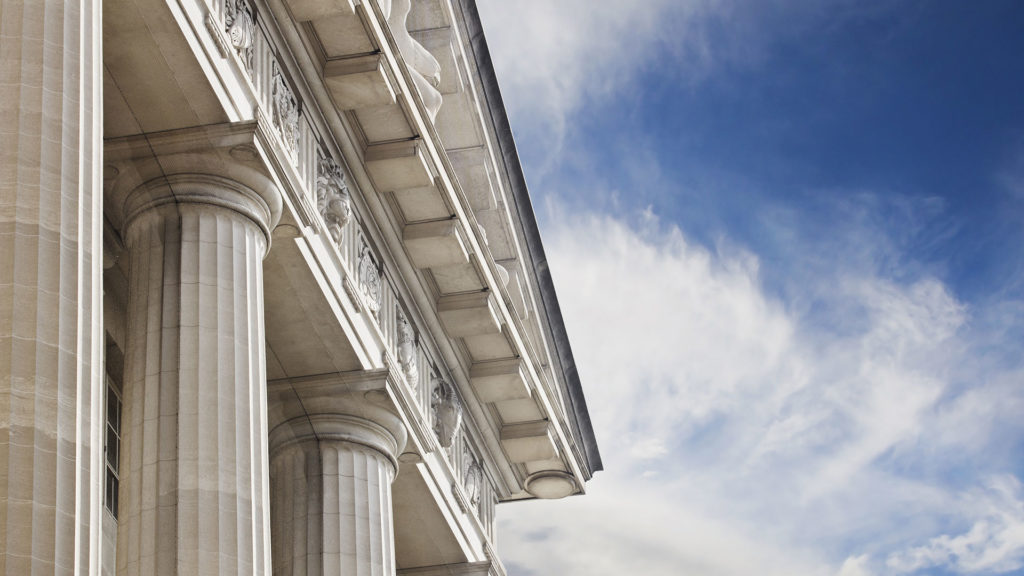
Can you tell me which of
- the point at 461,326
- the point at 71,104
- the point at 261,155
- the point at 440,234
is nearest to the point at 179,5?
the point at 261,155

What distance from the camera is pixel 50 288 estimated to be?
576 inches

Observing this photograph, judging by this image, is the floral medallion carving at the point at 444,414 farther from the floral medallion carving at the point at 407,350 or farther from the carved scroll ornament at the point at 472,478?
the floral medallion carving at the point at 407,350

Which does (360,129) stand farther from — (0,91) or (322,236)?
(0,91)

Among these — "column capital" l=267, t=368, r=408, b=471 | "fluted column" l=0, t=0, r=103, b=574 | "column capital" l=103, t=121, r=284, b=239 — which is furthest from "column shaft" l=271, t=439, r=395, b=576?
"fluted column" l=0, t=0, r=103, b=574

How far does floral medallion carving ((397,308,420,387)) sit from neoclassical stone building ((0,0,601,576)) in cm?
5

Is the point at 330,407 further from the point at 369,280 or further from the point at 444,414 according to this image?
the point at 444,414

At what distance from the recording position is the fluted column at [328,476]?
90.2ft

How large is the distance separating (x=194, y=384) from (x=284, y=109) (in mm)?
6338

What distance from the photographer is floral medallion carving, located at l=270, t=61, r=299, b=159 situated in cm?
2519

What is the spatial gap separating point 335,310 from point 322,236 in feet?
4.06

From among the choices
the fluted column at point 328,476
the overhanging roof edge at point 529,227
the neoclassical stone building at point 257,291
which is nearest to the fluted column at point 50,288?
the neoclassical stone building at point 257,291

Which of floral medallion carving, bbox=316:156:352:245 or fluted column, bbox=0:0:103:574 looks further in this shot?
floral medallion carving, bbox=316:156:352:245

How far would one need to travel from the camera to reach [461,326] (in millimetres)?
33375

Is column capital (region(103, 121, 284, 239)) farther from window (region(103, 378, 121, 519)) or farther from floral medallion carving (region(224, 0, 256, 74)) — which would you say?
window (region(103, 378, 121, 519))
